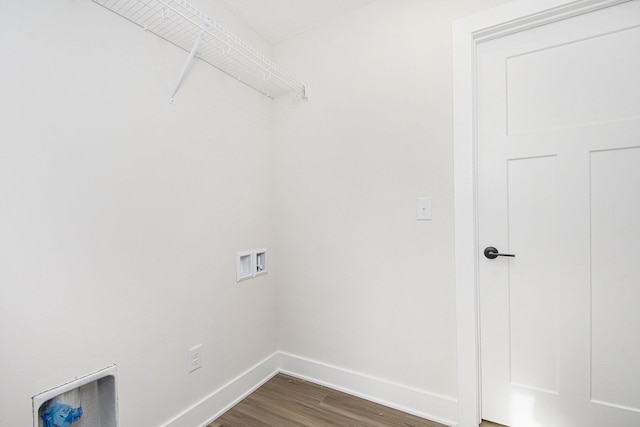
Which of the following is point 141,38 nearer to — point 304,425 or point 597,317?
point 304,425

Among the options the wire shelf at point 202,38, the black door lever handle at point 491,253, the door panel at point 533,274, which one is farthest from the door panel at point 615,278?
the wire shelf at point 202,38

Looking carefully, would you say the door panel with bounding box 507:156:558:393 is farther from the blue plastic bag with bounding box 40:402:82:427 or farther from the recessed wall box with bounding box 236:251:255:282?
the blue plastic bag with bounding box 40:402:82:427

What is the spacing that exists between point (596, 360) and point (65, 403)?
230cm

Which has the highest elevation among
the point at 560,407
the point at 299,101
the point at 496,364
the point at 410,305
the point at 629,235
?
the point at 299,101

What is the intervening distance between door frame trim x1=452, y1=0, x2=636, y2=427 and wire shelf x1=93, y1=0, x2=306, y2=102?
1.02m

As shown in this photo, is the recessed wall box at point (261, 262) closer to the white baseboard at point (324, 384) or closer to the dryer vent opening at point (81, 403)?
the white baseboard at point (324, 384)

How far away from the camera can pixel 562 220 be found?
135cm

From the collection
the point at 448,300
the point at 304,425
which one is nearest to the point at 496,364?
the point at 448,300

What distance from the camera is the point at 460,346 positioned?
1493mm

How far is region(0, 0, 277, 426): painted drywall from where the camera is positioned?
3.10 feet

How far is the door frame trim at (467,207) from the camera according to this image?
146 centimetres

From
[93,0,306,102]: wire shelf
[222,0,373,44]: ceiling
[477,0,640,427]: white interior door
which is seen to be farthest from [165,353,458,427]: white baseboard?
[222,0,373,44]: ceiling

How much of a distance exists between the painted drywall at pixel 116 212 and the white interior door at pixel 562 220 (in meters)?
1.51

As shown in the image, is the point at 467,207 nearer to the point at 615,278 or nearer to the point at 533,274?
the point at 533,274
